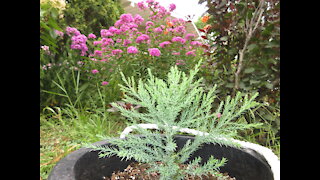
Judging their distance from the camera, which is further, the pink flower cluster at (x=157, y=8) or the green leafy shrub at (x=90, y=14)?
the green leafy shrub at (x=90, y=14)

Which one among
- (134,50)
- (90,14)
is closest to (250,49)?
(134,50)

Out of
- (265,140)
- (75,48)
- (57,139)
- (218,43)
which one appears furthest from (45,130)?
(265,140)

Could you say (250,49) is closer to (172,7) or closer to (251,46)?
(251,46)

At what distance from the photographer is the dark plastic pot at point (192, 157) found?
3.00ft

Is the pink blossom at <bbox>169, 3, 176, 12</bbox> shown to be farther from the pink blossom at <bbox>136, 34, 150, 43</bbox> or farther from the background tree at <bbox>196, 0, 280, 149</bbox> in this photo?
the background tree at <bbox>196, 0, 280, 149</bbox>

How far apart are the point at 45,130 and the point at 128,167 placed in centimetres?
224

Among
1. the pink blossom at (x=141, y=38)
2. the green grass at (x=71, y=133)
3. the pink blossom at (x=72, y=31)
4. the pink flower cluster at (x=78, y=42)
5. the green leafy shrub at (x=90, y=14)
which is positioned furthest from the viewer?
the green leafy shrub at (x=90, y=14)

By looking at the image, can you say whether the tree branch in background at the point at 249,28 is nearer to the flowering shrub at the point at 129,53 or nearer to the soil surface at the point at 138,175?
the flowering shrub at the point at 129,53

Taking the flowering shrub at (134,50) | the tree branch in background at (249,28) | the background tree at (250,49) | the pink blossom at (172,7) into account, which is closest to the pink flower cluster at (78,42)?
the flowering shrub at (134,50)

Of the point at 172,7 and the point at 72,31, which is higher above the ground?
the point at 172,7

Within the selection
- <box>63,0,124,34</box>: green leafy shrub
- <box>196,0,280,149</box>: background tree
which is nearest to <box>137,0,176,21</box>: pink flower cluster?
<box>196,0,280,149</box>: background tree

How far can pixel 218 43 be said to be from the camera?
7.87 feet

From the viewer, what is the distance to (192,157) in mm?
1229

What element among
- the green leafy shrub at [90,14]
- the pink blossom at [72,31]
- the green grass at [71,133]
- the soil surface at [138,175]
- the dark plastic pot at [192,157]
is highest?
the green leafy shrub at [90,14]
